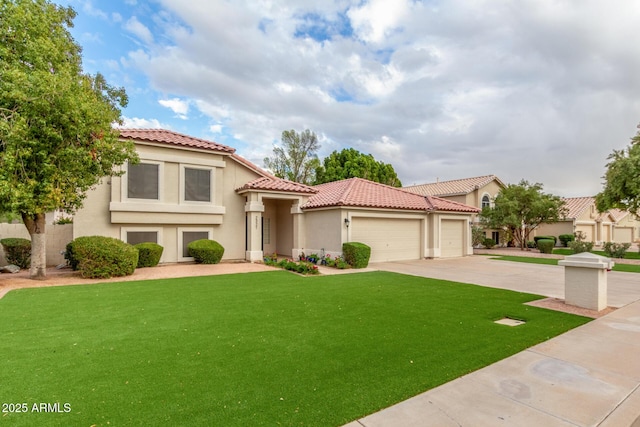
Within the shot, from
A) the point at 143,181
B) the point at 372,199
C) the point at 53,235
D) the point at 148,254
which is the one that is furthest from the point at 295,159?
the point at 53,235

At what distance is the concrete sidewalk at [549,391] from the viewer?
3.09 metres

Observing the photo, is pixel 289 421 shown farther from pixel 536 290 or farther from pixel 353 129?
pixel 353 129

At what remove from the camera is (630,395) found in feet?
11.8

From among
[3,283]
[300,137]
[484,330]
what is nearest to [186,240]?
[3,283]

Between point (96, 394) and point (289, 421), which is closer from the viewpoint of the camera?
point (289, 421)

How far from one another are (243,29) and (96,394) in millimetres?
15132

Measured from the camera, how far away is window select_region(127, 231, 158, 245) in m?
14.8

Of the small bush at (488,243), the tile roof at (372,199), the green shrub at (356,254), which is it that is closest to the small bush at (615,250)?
the small bush at (488,243)

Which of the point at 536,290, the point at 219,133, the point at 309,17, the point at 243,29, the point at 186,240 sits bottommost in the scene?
the point at 536,290

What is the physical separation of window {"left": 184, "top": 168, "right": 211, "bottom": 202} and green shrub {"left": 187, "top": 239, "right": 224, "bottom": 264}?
222 cm

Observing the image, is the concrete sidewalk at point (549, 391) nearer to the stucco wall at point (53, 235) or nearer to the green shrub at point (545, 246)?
the stucco wall at point (53, 235)

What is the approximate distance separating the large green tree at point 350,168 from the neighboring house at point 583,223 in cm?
1910

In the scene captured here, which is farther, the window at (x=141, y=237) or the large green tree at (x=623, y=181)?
the large green tree at (x=623, y=181)

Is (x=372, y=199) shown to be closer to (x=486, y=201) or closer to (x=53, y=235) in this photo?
(x=53, y=235)
